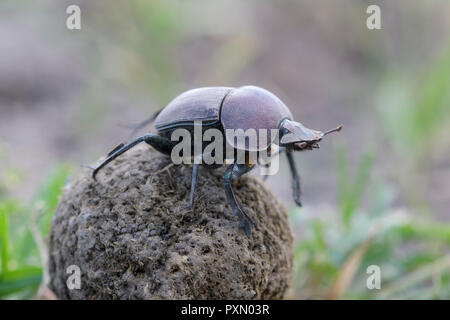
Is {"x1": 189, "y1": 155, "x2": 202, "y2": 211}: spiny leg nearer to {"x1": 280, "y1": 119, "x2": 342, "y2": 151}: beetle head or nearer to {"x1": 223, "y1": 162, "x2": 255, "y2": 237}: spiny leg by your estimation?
{"x1": 223, "y1": 162, "x2": 255, "y2": 237}: spiny leg

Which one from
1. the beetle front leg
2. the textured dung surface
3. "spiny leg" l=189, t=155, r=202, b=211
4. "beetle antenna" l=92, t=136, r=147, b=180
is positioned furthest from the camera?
the beetle front leg

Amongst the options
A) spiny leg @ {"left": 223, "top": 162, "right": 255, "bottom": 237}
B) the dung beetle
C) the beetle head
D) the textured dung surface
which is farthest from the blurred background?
the beetle head

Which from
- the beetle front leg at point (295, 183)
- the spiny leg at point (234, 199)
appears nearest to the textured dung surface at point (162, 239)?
the spiny leg at point (234, 199)

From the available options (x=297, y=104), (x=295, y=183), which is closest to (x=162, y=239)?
(x=295, y=183)

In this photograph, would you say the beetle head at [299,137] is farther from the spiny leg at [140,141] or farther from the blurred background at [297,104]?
the blurred background at [297,104]

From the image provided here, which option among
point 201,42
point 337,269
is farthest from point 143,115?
point 337,269
